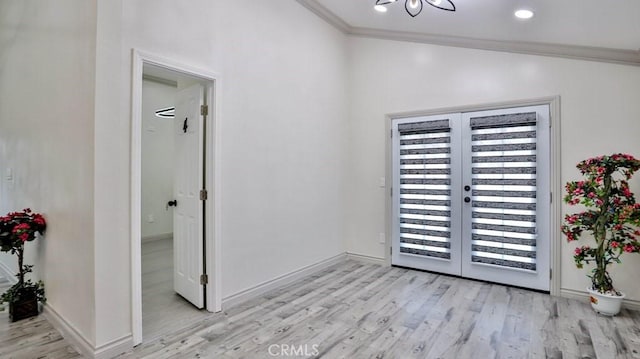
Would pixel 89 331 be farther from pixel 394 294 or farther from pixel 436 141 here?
pixel 436 141

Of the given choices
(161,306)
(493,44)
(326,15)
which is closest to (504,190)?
(493,44)

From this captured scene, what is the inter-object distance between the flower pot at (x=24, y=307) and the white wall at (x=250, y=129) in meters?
1.27

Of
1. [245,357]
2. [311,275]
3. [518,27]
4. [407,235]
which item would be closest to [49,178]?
[245,357]

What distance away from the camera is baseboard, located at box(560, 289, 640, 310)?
3.18 meters

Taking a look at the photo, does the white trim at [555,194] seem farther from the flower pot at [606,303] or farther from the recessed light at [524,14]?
the recessed light at [524,14]

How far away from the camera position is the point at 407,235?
14.7 ft

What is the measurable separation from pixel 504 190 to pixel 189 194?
3.49 meters

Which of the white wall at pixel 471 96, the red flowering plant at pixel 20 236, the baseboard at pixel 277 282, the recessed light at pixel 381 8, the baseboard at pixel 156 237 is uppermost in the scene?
the recessed light at pixel 381 8

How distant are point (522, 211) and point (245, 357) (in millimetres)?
3276

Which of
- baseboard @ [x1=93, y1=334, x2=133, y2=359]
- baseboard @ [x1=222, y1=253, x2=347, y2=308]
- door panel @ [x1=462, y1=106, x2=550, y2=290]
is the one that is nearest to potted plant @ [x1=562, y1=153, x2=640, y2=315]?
door panel @ [x1=462, y1=106, x2=550, y2=290]

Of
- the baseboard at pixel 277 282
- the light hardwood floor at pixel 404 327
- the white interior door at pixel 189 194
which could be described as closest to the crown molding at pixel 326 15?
the white interior door at pixel 189 194

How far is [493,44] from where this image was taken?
3.81 metres

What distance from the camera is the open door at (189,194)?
10.0ft

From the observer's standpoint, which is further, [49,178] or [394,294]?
[394,294]
